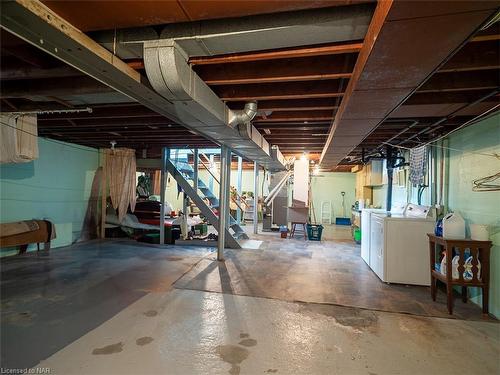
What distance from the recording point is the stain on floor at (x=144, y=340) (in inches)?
79.2

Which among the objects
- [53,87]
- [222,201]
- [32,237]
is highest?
[53,87]

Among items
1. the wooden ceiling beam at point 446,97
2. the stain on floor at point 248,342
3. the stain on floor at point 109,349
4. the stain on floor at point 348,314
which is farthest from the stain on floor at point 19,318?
the wooden ceiling beam at point 446,97

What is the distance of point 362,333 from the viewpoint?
2240 mm

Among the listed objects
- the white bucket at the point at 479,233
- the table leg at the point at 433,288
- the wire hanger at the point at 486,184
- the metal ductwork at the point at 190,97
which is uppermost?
the metal ductwork at the point at 190,97

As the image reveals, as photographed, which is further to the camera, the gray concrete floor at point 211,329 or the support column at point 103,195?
the support column at point 103,195

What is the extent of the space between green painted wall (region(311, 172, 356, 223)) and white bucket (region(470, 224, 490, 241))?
315 inches

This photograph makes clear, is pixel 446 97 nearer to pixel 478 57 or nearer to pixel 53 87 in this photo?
pixel 478 57

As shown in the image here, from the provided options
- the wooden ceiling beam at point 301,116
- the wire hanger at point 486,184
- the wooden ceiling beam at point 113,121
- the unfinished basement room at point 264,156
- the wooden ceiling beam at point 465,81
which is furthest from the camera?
the wooden ceiling beam at point 113,121

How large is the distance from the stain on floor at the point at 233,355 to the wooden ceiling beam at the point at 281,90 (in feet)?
7.07

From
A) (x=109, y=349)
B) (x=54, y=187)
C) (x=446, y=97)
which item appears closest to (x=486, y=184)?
(x=446, y=97)

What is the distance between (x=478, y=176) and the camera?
9.49ft

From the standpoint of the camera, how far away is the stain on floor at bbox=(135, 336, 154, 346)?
2.01 meters

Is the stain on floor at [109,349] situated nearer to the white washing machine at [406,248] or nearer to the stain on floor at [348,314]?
the stain on floor at [348,314]

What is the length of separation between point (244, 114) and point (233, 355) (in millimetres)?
2162
